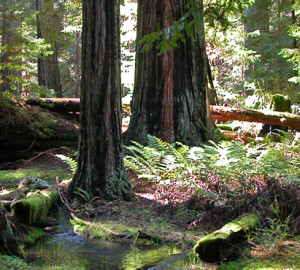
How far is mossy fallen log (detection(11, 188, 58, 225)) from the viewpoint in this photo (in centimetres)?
455

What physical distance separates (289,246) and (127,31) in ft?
44.5

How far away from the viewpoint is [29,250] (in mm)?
4070

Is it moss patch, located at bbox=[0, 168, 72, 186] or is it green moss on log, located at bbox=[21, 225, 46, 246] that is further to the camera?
moss patch, located at bbox=[0, 168, 72, 186]

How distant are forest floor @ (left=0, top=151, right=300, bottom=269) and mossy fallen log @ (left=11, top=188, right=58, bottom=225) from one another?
591mm

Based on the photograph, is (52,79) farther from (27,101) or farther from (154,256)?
(154,256)

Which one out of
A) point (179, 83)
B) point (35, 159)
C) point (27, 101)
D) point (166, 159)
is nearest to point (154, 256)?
point (166, 159)

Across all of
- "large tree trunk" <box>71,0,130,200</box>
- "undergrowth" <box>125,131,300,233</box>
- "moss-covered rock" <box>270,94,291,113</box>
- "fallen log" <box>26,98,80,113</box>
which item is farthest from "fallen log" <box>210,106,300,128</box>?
"large tree trunk" <box>71,0,130,200</box>

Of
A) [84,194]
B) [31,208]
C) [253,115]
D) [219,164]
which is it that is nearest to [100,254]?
[31,208]

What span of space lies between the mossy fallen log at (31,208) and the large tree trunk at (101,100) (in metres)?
0.94

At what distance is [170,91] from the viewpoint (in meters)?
8.50

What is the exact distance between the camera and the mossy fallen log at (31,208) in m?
Answer: 4.55

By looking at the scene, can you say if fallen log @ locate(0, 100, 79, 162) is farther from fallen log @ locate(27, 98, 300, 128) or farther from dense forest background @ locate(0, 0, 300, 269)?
fallen log @ locate(27, 98, 300, 128)

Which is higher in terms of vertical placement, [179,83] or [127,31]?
[127,31]

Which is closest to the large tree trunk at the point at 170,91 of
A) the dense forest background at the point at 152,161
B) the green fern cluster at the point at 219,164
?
the dense forest background at the point at 152,161
